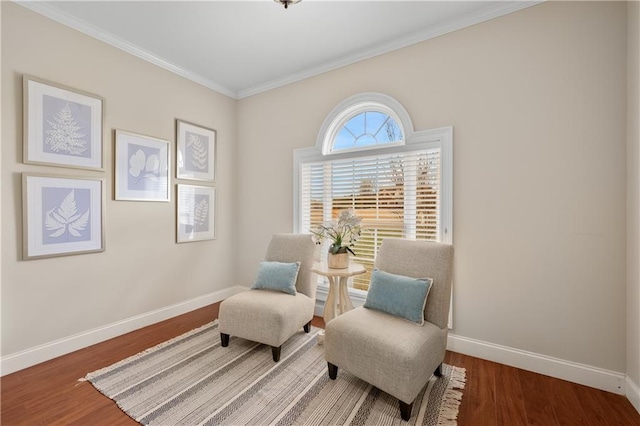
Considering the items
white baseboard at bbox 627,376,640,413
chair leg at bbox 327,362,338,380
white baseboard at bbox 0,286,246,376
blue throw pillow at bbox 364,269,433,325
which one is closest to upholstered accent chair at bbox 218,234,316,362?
chair leg at bbox 327,362,338,380

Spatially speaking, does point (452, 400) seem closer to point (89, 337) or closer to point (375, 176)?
point (375, 176)

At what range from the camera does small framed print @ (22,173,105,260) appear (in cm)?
221

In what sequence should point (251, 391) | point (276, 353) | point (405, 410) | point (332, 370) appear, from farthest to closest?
point (276, 353) → point (332, 370) → point (251, 391) → point (405, 410)

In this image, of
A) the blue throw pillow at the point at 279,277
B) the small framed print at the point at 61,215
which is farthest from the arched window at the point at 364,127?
the small framed print at the point at 61,215

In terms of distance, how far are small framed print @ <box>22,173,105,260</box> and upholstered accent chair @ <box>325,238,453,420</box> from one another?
91.8 inches

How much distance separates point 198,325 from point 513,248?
313 centimetres

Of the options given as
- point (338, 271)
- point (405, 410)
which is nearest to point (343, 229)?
point (338, 271)

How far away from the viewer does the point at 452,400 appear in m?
1.83

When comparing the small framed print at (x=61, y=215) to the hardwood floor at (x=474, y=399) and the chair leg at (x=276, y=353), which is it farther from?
the chair leg at (x=276, y=353)

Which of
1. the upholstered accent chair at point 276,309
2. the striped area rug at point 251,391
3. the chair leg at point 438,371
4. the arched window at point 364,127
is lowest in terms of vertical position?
the striped area rug at point 251,391

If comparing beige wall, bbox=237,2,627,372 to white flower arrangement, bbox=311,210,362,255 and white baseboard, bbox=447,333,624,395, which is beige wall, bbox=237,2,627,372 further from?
white flower arrangement, bbox=311,210,362,255

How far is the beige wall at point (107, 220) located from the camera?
2152 millimetres

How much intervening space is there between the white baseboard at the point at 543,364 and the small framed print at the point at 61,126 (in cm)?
369

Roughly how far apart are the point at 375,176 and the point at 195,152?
2.24 meters
